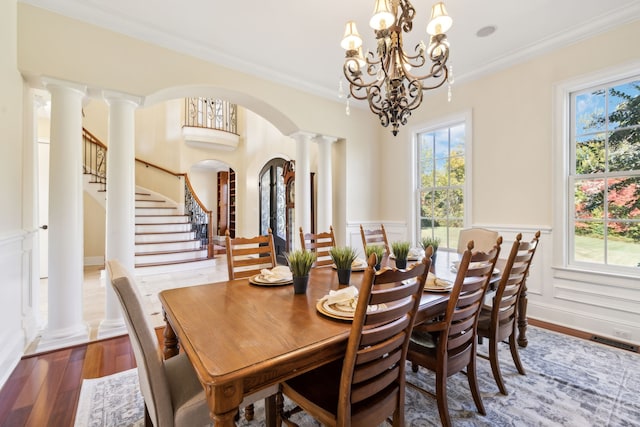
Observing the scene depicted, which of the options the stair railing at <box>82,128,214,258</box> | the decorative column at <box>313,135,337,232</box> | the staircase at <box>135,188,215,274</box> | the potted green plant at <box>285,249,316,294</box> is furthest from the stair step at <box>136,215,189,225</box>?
the potted green plant at <box>285,249,316,294</box>

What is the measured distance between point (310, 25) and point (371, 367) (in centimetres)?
291

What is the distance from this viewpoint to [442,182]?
13.6 ft

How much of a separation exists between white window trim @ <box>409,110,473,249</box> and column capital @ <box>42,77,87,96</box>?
3956mm

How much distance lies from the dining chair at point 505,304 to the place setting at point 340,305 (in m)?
0.95

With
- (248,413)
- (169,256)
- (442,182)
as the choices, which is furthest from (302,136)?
(169,256)

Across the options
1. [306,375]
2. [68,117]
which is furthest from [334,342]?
[68,117]

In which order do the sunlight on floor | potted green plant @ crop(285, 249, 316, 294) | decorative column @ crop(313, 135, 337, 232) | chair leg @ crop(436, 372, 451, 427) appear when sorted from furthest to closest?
decorative column @ crop(313, 135, 337, 232)
the sunlight on floor
potted green plant @ crop(285, 249, 316, 294)
chair leg @ crop(436, 372, 451, 427)

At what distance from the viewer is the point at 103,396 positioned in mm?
1918

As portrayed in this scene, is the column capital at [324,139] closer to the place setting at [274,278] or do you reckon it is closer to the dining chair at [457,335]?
the place setting at [274,278]

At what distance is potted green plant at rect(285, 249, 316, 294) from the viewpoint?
1.65 meters

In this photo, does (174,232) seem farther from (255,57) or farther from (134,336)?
(134,336)

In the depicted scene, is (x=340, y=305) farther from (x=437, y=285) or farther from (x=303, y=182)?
(x=303, y=182)

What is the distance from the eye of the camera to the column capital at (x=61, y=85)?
244cm

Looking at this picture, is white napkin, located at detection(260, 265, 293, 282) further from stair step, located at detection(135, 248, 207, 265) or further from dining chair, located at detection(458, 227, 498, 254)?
stair step, located at detection(135, 248, 207, 265)
